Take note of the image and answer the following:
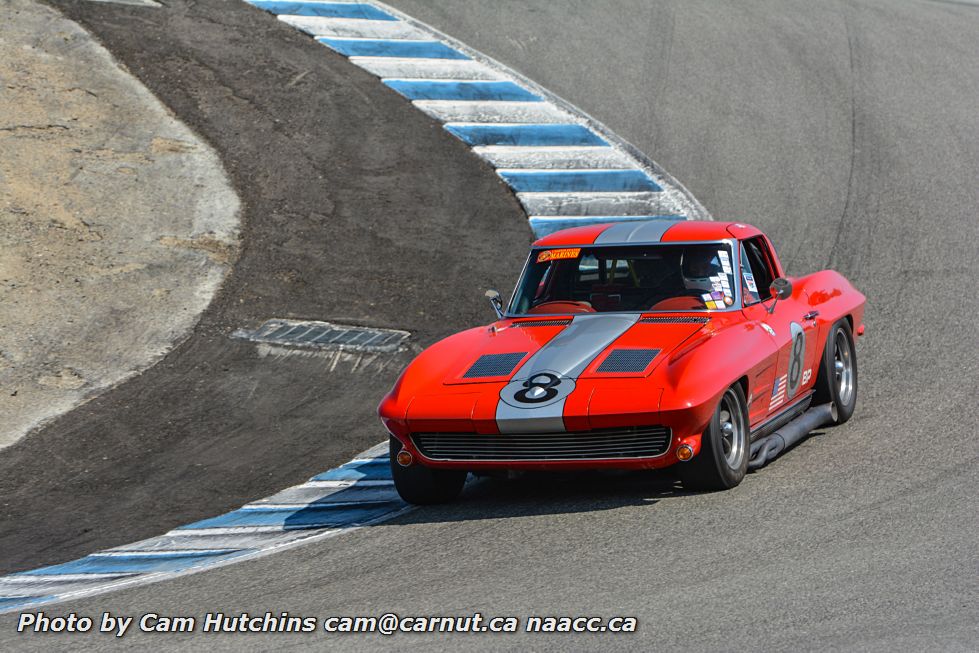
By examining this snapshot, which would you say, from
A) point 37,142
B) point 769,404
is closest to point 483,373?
point 769,404

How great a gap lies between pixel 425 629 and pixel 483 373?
87.0 inches

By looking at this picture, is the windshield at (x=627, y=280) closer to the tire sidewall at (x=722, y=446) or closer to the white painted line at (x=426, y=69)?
the tire sidewall at (x=722, y=446)

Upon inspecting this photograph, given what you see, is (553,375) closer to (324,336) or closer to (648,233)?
(648,233)

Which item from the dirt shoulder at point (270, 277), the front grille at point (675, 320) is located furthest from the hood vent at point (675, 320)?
the dirt shoulder at point (270, 277)

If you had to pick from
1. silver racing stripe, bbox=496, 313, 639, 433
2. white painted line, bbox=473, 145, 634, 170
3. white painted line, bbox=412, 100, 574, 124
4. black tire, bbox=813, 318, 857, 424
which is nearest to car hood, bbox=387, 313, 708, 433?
silver racing stripe, bbox=496, 313, 639, 433

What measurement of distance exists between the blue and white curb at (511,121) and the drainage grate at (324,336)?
2773mm

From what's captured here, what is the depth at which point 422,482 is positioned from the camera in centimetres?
662

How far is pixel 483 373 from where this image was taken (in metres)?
6.59

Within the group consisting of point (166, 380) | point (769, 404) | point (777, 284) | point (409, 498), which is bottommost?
point (166, 380)

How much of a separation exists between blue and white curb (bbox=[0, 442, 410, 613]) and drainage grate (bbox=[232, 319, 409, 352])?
2568mm

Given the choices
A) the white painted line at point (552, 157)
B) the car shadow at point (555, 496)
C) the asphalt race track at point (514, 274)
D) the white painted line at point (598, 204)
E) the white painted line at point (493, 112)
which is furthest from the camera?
the white painted line at point (493, 112)

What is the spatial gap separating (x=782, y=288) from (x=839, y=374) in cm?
106

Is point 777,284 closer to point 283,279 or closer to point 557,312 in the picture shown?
point 557,312

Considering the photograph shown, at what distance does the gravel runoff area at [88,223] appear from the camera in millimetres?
10242
